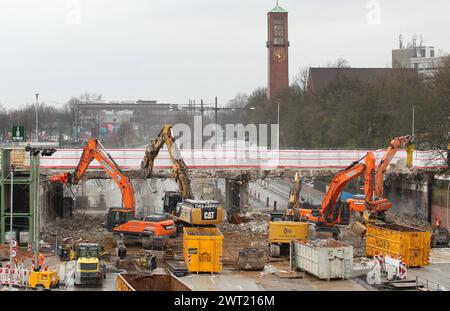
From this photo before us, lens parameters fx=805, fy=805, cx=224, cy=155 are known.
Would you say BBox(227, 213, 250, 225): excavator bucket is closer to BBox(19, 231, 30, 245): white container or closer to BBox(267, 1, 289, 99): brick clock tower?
BBox(19, 231, 30, 245): white container

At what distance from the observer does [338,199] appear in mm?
46094

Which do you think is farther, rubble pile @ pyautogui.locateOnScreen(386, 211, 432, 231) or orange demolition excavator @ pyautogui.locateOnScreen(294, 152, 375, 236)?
rubble pile @ pyautogui.locateOnScreen(386, 211, 432, 231)

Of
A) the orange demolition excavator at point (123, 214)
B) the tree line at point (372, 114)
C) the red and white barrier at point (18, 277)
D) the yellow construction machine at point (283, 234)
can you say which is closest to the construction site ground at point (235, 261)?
the yellow construction machine at point (283, 234)

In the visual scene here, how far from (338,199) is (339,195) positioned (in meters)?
0.53

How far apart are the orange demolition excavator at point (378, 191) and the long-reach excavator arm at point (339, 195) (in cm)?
24

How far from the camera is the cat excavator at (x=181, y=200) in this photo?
132 feet

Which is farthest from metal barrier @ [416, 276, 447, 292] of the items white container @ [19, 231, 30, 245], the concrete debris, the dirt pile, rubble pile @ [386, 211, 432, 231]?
white container @ [19, 231, 30, 245]

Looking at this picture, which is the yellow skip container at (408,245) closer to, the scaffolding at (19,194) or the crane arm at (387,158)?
the crane arm at (387,158)

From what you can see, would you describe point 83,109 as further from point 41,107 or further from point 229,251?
point 229,251

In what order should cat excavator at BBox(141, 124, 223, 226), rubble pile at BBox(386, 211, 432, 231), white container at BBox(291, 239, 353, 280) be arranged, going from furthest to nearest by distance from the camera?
rubble pile at BBox(386, 211, 432, 231), cat excavator at BBox(141, 124, 223, 226), white container at BBox(291, 239, 353, 280)

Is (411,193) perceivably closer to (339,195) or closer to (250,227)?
(250,227)

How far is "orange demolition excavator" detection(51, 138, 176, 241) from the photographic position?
1650 inches

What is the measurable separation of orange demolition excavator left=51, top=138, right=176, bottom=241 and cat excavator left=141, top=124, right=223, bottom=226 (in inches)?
54.4

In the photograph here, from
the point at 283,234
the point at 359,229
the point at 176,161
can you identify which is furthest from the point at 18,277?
the point at 359,229
